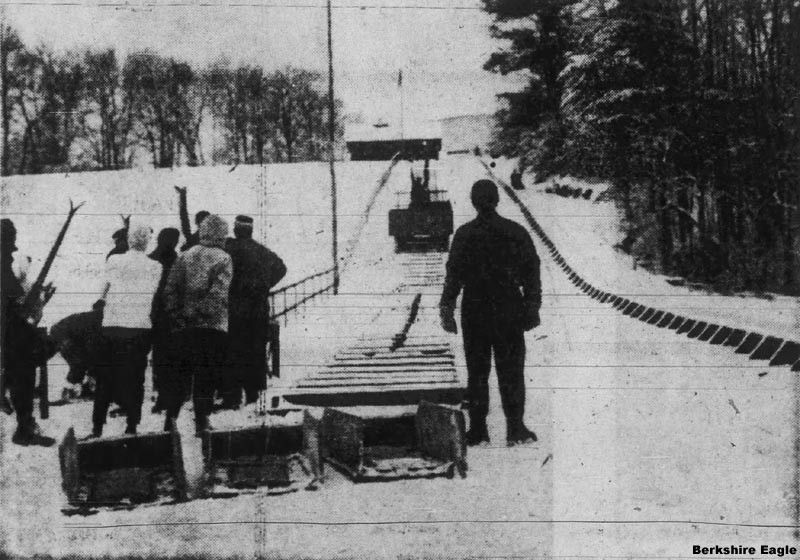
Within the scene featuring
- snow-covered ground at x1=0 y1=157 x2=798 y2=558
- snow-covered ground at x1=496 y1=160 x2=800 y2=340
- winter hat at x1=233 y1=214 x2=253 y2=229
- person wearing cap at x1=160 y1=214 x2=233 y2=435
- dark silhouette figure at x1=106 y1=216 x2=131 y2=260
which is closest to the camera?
snow-covered ground at x1=0 y1=157 x2=798 y2=558

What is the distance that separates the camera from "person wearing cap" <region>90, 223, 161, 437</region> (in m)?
5.16

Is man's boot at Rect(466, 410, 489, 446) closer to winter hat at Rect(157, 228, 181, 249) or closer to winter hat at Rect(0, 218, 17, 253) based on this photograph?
winter hat at Rect(157, 228, 181, 249)

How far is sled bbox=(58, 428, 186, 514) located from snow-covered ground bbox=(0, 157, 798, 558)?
3.6 inches

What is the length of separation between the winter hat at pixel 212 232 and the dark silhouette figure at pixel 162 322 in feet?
1.39

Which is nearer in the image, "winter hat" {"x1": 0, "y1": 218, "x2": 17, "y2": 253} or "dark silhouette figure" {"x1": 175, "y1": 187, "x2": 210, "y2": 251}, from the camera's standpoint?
"winter hat" {"x1": 0, "y1": 218, "x2": 17, "y2": 253}

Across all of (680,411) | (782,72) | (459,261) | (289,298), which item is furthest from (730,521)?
(289,298)

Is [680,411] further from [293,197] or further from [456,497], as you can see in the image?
[293,197]

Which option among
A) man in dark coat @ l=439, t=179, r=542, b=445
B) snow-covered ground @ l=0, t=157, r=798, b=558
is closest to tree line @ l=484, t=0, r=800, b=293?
snow-covered ground @ l=0, t=157, r=798, b=558

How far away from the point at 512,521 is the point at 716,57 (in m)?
5.85

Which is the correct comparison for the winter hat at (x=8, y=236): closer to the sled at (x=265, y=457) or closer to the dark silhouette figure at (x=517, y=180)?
the sled at (x=265, y=457)

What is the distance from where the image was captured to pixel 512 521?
4.35 metres

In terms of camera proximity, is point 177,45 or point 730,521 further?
point 177,45

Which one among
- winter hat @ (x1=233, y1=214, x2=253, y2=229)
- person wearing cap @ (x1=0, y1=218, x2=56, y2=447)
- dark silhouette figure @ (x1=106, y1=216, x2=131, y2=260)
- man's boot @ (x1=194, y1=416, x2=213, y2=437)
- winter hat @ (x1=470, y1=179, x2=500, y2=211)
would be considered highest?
winter hat @ (x1=470, y1=179, x2=500, y2=211)

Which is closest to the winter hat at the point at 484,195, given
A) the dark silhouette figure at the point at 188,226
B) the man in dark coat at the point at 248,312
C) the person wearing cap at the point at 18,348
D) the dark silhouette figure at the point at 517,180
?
the man in dark coat at the point at 248,312
